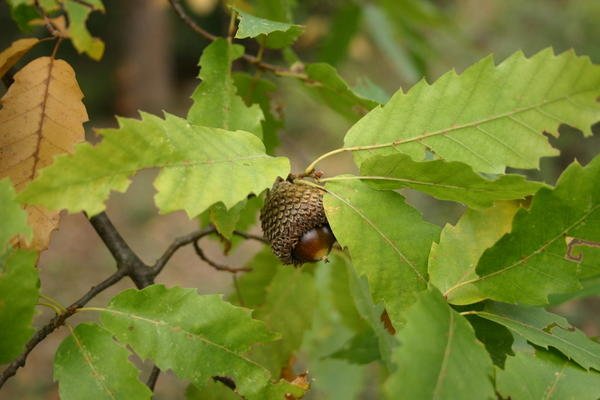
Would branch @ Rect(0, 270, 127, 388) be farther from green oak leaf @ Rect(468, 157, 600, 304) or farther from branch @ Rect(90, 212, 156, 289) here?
green oak leaf @ Rect(468, 157, 600, 304)

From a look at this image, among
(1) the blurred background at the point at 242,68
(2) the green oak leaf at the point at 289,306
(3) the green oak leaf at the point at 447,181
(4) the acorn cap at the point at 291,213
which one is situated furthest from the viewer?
(1) the blurred background at the point at 242,68

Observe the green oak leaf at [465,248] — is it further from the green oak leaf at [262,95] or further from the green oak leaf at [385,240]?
the green oak leaf at [262,95]

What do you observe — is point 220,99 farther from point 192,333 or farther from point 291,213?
point 192,333

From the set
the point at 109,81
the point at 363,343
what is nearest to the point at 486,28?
the point at 109,81

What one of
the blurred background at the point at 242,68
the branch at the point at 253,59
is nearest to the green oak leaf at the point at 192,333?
the branch at the point at 253,59

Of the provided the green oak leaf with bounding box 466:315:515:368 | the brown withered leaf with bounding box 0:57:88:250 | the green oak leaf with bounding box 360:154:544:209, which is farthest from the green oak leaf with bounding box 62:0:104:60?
the green oak leaf with bounding box 466:315:515:368

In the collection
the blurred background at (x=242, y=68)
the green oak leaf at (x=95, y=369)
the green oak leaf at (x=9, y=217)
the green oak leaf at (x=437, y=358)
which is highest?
the green oak leaf at (x=9, y=217)

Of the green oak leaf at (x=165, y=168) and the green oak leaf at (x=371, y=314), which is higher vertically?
the green oak leaf at (x=165, y=168)

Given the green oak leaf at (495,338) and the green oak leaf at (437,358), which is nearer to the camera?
the green oak leaf at (437,358)
